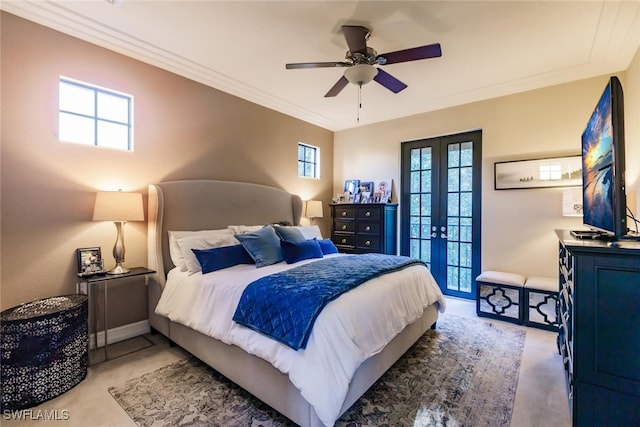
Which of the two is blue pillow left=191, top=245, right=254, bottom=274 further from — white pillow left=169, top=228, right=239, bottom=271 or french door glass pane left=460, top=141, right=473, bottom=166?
french door glass pane left=460, top=141, right=473, bottom=166

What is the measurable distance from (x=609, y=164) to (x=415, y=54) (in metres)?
1.52

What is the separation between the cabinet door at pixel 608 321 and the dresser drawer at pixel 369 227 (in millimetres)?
3145

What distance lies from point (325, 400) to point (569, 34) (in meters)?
3.73

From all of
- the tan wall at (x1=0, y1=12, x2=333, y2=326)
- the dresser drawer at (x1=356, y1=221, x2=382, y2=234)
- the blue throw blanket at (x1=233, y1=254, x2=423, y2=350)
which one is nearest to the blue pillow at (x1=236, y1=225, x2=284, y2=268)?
the blue throw blanket at (x1=233, y1=254, x2=423, y2=350)

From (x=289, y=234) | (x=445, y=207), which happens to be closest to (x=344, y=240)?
(x=445, y=207)

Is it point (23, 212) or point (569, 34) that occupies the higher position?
point (569, 34)

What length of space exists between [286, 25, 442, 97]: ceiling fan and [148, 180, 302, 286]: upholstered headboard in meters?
1.76

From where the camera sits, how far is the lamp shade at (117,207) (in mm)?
2609

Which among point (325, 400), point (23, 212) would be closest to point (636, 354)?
point (325, 400)

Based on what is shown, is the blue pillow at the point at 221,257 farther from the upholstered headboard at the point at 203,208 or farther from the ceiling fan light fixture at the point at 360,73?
the ceiling fan light fixture at the point at 360,73

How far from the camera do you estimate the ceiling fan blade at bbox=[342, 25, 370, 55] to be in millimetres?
2414

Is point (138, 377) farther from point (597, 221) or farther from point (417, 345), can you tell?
point (597, 221)

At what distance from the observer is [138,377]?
92.6 inches

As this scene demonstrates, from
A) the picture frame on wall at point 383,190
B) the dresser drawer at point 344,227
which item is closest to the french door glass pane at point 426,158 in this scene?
the picture frame on wall at point 383,190
